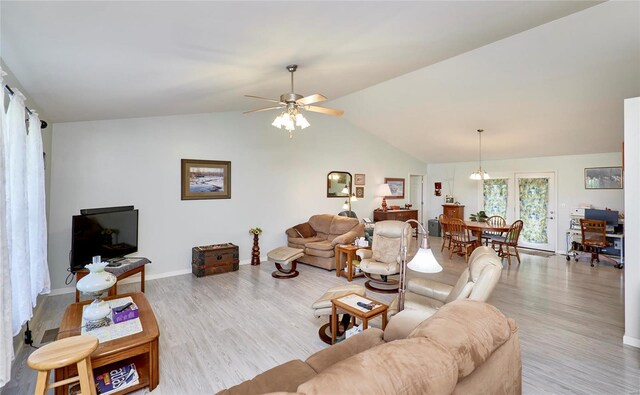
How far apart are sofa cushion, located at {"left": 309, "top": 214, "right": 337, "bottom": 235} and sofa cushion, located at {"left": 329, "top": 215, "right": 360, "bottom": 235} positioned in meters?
0.11

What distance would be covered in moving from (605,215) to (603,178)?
2.97 ft

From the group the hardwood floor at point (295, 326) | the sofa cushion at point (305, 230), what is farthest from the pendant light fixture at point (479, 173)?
the sofa cushion at point (305, 230)

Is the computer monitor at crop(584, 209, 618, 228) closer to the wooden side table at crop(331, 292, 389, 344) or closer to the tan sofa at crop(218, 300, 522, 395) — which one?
the wooden side table at crop(331, 292, 389, 344)

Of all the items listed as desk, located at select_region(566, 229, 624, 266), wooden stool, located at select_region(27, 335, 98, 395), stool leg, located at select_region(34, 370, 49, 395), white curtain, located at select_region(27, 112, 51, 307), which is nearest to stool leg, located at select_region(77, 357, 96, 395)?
wooden stool, located at select_region(27, 335, 98, 395)

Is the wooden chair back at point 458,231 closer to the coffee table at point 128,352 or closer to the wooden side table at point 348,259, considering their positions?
the wooden side table at point 348,259

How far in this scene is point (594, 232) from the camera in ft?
18.6

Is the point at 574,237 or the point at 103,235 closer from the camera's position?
the point at 103,235

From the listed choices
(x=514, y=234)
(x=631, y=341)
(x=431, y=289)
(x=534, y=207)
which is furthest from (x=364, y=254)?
(x=534, y=207)

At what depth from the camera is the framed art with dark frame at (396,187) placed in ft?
28.6

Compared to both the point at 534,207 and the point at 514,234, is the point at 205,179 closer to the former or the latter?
the point at 514,234

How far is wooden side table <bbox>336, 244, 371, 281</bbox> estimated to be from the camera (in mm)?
4863

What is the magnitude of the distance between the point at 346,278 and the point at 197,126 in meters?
3.77

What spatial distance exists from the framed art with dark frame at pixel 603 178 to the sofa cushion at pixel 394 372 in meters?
7.64

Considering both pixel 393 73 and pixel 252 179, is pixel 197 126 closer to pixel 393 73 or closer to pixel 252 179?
pixel 252 179
